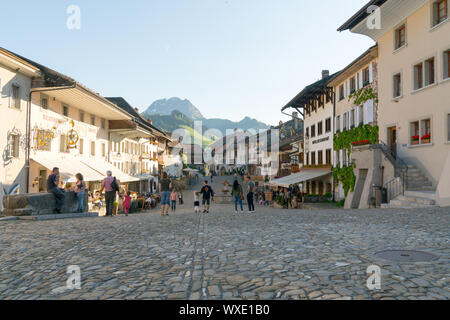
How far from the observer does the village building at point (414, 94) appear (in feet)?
56.4

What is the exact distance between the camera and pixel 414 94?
64.2 feet

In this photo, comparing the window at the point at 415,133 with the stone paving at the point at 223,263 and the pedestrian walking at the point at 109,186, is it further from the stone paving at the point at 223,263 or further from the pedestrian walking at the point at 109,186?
the pedestrian walking at the point at 109,186

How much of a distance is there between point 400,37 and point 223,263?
811 inches

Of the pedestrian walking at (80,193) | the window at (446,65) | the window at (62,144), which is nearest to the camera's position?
the pedestrian walking at (80,193)

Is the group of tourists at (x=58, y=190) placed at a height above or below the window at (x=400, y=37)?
below

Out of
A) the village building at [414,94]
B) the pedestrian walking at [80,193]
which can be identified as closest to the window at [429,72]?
the village building at [414,94]

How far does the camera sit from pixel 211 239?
8.47 m

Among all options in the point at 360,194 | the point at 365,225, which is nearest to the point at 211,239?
the point at 365,225

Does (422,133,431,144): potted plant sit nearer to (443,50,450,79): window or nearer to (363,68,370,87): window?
(443,50,450,79): window

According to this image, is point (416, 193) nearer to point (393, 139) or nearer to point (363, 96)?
point (393, 139)

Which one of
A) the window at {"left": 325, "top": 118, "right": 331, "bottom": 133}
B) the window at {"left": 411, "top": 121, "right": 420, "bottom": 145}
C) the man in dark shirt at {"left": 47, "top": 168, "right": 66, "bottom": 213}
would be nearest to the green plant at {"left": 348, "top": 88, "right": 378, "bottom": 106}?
the window at {"left": 411, "top": 121, "right": 420, "bottom": 145}

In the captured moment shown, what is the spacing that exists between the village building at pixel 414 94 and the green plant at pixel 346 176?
161 inches

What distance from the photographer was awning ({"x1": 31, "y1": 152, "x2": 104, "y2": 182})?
74.4 ft

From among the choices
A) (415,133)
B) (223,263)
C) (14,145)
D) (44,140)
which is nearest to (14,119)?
(14,145)
